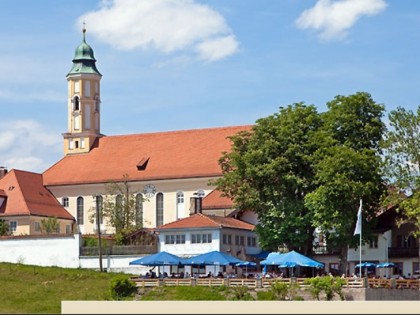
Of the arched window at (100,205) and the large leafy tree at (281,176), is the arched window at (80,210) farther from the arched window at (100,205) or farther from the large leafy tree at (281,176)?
the large leafy tree at (281,176)

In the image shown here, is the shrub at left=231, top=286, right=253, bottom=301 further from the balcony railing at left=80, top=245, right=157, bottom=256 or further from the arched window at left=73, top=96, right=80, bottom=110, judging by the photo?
the arched window at left=73, top=96, right=80, bottom=110

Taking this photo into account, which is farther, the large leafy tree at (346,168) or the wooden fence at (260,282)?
the large leafy tree at (346,168)

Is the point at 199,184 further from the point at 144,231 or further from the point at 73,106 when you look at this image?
the point at 73,106

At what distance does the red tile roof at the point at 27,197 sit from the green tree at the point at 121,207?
146 inches

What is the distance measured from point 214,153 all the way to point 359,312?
170 feet

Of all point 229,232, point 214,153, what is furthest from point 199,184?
point 229,232

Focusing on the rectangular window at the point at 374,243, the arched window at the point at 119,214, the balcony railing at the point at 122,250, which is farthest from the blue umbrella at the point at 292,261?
the arched window at the point at 119,214

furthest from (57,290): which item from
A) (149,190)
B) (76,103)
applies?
(76,103)

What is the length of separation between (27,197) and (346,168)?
121 ft

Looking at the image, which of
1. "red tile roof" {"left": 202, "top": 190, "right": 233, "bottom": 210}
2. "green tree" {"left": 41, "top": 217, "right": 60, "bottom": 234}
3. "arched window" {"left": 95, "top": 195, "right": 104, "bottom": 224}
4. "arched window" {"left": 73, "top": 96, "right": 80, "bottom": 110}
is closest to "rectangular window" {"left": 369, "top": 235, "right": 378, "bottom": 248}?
"red tile roof" {"left": 202, "top": 190, "right": 233, "bottom": 210}

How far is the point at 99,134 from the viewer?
10912 centimetres

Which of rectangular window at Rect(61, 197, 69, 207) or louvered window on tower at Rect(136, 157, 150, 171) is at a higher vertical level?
louvered window on tower at Rect(136, 157, 150, 171)

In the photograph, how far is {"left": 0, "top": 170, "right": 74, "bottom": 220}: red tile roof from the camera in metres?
95.1

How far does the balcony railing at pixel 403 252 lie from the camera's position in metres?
75.6
